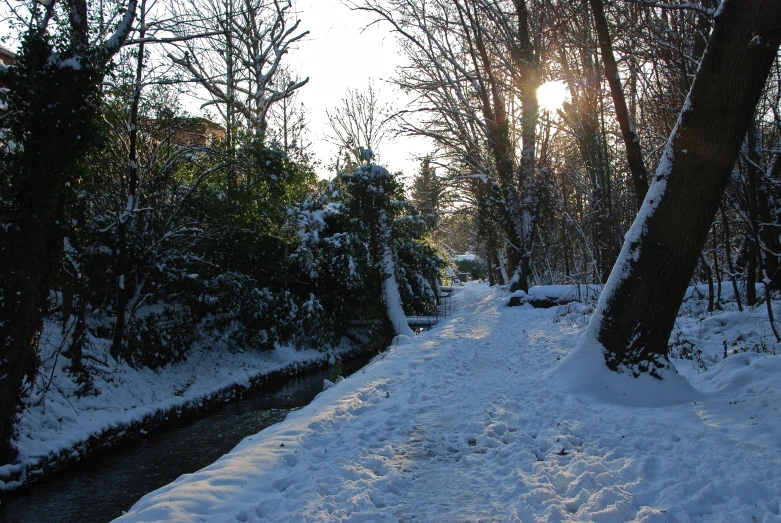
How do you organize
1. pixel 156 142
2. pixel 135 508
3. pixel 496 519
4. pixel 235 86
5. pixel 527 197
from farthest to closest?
pixel 527 197, pixel 235 86, pixel 156 142, pixel 135 508, pixel 496 519

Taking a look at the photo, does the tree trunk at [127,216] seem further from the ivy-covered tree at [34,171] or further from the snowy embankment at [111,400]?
the ivy-covered tree at [34,171]

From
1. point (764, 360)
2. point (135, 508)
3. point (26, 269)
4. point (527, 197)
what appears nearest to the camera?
point (135, 508)

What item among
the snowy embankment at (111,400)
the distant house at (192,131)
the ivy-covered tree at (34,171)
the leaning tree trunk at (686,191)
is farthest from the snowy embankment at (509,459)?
the distant house at (192,131)

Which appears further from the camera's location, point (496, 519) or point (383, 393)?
point (383, 393)

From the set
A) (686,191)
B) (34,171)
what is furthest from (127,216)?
(686,191)

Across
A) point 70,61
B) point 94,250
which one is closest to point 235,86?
point 94,250

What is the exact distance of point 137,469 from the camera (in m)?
7.37

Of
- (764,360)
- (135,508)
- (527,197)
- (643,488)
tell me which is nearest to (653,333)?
(764,360)

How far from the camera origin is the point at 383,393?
6461 millimetres

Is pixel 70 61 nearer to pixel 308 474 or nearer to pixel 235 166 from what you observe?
pixel 235 166

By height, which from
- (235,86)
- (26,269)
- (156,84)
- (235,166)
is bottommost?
(26,269)

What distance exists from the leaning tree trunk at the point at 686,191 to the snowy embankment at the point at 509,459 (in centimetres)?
59

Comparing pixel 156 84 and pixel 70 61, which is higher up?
pixel 156 84

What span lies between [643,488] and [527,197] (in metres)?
16.7
